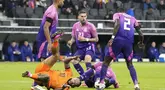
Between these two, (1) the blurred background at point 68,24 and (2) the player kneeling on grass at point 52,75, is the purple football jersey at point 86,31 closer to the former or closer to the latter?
(2) the player kneeling on grass at point 52,75

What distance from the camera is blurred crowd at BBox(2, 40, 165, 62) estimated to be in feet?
109

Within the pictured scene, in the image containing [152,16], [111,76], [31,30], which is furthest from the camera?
[152,16]

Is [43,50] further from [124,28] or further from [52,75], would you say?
[124,28]

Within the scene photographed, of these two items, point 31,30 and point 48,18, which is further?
point 31,30

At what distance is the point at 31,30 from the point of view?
34562 mm

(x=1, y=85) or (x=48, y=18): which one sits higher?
(x=48, y=18)

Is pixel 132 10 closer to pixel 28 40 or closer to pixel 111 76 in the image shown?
pixel 28 40

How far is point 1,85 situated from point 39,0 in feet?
64.9

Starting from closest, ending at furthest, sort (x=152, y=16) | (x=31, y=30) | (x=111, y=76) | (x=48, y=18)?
(x=48, y=18), (x=111, y=76), (x=31, y=30), (x=152, y=16)

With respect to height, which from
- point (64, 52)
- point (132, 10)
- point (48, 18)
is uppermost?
point (48, 18)

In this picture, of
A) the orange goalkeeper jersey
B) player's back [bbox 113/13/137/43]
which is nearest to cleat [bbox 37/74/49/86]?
the orange goalkeeper jersey

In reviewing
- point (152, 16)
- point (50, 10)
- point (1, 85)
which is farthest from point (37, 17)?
point (50, 10)

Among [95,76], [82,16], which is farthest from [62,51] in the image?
[95,76]

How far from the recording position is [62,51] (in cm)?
3484
